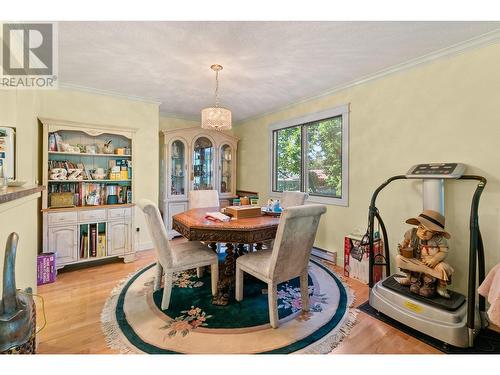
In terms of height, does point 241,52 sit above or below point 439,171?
above

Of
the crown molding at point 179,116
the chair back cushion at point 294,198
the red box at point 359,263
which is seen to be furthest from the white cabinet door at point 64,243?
the red box at point 359,263

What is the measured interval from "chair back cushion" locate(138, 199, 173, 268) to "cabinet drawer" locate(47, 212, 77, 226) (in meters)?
1.53

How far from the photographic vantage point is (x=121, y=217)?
3219 millimetres

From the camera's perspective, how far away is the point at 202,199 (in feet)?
10.8

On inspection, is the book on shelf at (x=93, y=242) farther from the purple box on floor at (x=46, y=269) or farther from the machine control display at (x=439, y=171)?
the machine control display at (x=439, y=171)

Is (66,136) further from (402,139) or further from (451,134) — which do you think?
(451,134)

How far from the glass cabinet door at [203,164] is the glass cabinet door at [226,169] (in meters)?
0.23

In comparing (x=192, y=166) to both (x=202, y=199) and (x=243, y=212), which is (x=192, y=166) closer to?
(x=202, y=199)

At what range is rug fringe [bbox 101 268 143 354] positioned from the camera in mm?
1625

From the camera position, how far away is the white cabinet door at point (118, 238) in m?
3.14

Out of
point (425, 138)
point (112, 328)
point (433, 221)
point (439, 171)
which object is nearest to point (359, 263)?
point (433, 221)

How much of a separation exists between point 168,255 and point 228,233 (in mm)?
554

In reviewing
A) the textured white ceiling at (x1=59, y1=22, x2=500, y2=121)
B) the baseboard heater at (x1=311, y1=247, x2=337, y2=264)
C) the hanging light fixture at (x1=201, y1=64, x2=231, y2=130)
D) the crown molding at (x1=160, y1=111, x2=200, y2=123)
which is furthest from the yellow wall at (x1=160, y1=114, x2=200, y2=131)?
the baseboard heater at (x1=311, y1=247, x2=337, y2=264)

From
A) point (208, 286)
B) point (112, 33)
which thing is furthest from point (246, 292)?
point (112, 33)
